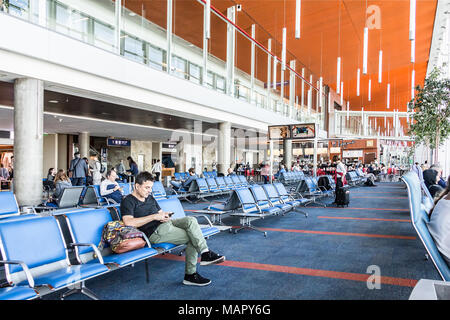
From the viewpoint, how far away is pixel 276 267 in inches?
149

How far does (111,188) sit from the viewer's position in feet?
22.0

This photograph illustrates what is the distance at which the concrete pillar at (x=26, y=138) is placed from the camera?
24.8 feet

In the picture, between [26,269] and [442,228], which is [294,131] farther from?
[26,269]

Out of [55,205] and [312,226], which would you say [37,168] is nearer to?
[55,205]

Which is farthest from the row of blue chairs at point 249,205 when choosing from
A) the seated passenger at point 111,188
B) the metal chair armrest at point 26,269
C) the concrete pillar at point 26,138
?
the concrete pillar at point 26,138

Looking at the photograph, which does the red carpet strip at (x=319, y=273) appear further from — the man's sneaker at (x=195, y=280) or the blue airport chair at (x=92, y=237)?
the blue airport chair at (x=92, y=237)

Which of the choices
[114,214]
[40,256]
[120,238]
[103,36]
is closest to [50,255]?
A: [40,256]

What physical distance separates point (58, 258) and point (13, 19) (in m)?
6.53

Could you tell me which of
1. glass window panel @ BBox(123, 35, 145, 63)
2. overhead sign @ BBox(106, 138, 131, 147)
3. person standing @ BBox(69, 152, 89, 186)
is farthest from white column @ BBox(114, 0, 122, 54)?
overhead sign @ BBox(106, 138, 131, 147)

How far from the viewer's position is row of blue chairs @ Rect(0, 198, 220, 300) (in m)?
2.29

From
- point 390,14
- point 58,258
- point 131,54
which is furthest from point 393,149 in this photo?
point 58,258

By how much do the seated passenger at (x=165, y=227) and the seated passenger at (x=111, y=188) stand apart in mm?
3094

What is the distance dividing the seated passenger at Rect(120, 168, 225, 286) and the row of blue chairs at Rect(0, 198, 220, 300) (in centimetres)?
24

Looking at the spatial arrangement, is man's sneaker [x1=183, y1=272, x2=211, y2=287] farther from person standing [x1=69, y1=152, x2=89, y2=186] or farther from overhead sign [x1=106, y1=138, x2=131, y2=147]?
overhead sign [x1=106, y1=138, x2=131, y2=147]
